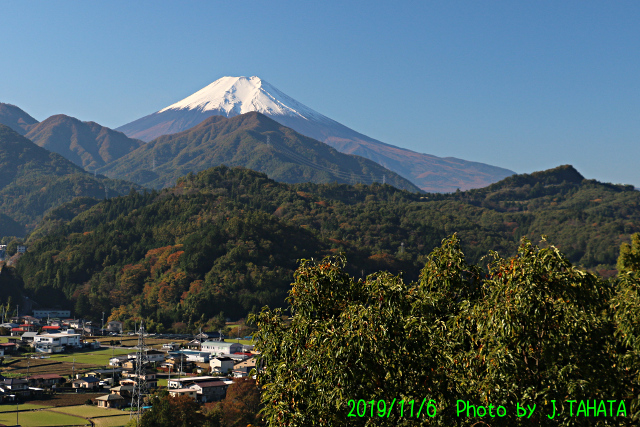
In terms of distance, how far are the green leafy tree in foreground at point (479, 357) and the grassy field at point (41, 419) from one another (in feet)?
86.4

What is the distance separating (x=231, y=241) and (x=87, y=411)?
5988 cm

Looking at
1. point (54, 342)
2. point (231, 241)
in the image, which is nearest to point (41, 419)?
point (54, 342)

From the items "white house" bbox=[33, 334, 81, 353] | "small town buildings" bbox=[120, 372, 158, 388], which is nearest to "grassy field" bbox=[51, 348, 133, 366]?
"white house" bbox=[33, 334, 81, 353]

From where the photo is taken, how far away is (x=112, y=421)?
31.9 m

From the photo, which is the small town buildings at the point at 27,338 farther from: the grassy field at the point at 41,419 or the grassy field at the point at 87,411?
the grassy field at the point at 41,419

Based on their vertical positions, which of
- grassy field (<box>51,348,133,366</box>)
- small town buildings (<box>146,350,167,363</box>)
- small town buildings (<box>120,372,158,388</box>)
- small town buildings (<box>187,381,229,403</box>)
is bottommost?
grassy field (<box>51,348,133,366</box>)

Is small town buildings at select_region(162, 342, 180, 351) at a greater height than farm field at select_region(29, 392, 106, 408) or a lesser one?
lesser

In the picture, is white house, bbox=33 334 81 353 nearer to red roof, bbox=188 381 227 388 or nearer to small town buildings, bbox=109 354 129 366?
small town buildings, bbox=109 354 129 366

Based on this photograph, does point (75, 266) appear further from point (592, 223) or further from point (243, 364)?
point (592, 223)

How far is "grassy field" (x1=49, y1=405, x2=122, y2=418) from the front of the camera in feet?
111

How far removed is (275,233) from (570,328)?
91511mm

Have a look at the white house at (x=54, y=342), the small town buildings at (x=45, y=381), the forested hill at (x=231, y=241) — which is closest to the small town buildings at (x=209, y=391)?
the small town buildings at (x=45, y=381)

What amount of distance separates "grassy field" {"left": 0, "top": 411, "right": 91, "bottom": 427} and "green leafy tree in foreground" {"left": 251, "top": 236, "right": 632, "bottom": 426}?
2634 cm

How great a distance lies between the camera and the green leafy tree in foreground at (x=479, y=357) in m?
7.86
